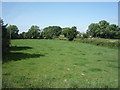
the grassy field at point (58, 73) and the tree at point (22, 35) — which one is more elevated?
the tree at point (22, 35)

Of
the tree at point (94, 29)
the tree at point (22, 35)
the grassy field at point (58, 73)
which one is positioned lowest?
the grassy field at point (58, 73)

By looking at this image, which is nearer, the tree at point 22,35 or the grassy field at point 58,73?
the grassy field at point 58,73

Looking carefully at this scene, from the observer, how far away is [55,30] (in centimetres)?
11281

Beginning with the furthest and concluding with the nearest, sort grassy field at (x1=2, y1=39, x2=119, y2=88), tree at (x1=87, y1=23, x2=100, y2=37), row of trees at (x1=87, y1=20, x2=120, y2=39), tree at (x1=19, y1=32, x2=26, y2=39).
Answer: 1. tree at (x1=19, y1=32, x2=26, y2=39)
2. tree at (x1=87, y1=23, x2=100, y2=37)
3. row of trees at (x1=87, y1=20, x2=120, y2=39)
4. grassy field at (x1=2, y1=39, x2=119, y2=88)

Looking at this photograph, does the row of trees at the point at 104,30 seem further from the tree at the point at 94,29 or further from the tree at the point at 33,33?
the tree at the point at 33,33

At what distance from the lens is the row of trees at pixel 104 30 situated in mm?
83756

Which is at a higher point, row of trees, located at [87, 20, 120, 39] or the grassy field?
row of trees, located at [87, 20, 120, 39]

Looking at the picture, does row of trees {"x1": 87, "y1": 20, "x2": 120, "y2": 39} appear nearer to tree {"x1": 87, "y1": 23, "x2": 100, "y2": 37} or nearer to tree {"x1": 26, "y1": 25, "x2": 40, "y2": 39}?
tree {"x1": 87, "y1": 23, "x2": 100, "y2": 37}

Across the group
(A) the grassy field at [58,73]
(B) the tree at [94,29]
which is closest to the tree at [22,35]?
(B) the tree at [94,29]

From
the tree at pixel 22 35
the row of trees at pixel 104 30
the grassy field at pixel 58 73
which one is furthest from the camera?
the tree at pixel 22 35

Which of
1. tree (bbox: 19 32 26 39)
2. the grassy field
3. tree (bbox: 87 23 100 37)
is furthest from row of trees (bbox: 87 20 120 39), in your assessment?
the grassy field

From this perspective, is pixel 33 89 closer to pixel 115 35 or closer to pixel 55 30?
pixel 115 35

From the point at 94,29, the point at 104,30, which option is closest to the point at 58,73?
the point at 104,30

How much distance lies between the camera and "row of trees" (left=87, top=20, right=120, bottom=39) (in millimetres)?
83756
